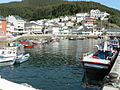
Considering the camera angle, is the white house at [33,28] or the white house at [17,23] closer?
the white house at [17,23]

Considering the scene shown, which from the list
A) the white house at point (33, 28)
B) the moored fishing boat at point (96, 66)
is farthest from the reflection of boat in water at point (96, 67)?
the white house at point (33, 28)

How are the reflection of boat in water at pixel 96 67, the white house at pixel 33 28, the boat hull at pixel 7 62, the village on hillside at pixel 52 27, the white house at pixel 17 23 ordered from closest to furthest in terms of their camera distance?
the reflection of boat in water at pixel 96 67
the boat hull at pixel 7 62
the village on hillside at pixel 52 27
the white house at pixel 17 23
the white house at pixel 33 28

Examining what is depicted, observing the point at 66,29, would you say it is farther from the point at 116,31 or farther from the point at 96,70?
the point at 96,70

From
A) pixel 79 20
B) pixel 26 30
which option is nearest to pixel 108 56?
pixel 26 30

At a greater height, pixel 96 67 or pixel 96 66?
pixel 96 66

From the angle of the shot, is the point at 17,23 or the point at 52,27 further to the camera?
the point at 52,27

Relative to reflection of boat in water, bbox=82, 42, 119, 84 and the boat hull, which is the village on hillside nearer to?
the boat hull

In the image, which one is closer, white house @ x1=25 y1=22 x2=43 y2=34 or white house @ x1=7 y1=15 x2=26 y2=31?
white house @ x1=7 y1=15 x2=26 y2=31

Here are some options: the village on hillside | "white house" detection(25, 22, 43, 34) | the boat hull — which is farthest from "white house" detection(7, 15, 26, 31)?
the boat hull

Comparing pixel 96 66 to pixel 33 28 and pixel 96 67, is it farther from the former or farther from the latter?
pixel 33 28

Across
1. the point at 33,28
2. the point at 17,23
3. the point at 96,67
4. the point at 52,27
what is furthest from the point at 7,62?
the point at 52,27

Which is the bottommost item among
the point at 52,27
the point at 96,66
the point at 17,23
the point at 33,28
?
the point at 96,66

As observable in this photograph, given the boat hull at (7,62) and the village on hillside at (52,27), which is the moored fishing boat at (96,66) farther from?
the village on hillside at (52,27)

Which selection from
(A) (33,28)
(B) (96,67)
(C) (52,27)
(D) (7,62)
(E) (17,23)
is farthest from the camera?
(C) (52,27)
